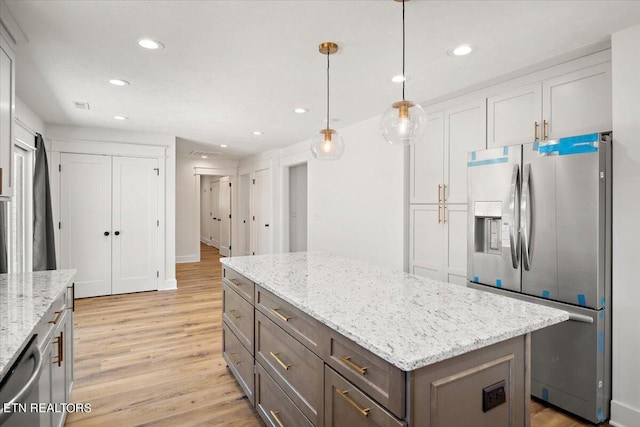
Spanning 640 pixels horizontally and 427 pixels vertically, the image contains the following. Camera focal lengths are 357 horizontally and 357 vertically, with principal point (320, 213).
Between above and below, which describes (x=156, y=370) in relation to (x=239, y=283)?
below

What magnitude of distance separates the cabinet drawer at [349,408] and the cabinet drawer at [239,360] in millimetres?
994

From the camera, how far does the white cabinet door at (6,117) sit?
2033 millimetres

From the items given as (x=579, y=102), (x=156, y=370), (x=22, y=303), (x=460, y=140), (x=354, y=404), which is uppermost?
(x=579, y=102)

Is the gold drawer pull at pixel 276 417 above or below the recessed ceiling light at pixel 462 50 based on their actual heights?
below

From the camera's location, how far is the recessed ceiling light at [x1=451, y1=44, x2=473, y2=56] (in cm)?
247

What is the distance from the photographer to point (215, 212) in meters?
10.8

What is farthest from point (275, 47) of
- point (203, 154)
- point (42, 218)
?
point (203, 154)

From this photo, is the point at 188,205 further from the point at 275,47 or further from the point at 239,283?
the point at 275,47

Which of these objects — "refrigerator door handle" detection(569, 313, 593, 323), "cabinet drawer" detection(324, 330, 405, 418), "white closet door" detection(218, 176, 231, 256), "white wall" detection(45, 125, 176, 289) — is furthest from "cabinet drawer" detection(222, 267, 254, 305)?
"white closet door" detection(218, 176, 231, 256)

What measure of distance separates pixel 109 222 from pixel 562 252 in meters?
5.56

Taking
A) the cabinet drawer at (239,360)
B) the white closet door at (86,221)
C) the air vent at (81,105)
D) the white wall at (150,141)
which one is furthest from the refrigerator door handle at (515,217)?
the white closet door at (86,221)

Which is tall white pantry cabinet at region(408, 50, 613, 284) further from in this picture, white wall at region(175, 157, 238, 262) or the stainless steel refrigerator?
white wall at region(175, 157, 238, 262)

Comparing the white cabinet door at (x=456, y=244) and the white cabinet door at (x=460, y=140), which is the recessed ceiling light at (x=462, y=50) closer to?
the white cabinet door at (x=460, y=140)

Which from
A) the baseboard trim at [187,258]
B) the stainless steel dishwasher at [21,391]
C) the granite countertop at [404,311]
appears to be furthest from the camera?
the baseboard trim at [187,258]
